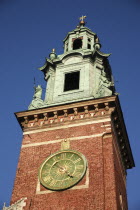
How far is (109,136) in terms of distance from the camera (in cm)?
2491

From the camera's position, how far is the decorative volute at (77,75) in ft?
94.3

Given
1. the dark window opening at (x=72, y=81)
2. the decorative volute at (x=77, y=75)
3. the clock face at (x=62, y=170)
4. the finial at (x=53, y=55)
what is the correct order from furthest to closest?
the finial at (x=53, y=55), the dark window opening at (x=72, y=81), the decorative volute at (x=77, y=75), the clock face at (x=62, y=170)

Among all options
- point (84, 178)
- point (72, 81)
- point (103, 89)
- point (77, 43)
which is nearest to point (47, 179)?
point (84, 178)

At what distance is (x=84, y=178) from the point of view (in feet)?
75.8

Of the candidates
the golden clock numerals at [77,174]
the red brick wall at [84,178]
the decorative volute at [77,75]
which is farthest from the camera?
the decorative volute at [77,75]

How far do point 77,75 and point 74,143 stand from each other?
24.0 feet

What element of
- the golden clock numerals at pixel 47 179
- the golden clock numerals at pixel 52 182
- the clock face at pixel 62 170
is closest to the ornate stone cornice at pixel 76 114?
the clock face at pixel 62 170

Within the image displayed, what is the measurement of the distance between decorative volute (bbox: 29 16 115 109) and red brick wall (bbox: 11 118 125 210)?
297cm

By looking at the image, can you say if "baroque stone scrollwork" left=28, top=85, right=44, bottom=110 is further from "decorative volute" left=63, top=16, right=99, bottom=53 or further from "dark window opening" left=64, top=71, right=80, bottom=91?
"decorative volute" left=63, top=16, right=99, bottom=53

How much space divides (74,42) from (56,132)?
11574mm

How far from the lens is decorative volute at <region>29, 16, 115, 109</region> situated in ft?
94.3

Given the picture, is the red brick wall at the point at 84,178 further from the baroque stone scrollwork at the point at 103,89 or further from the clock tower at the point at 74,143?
the baroque stone scrollwork at the point at 103,89

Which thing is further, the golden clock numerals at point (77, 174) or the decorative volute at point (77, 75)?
the decorative volute at point (77, 75)

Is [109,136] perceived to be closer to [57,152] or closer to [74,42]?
[57,152]
